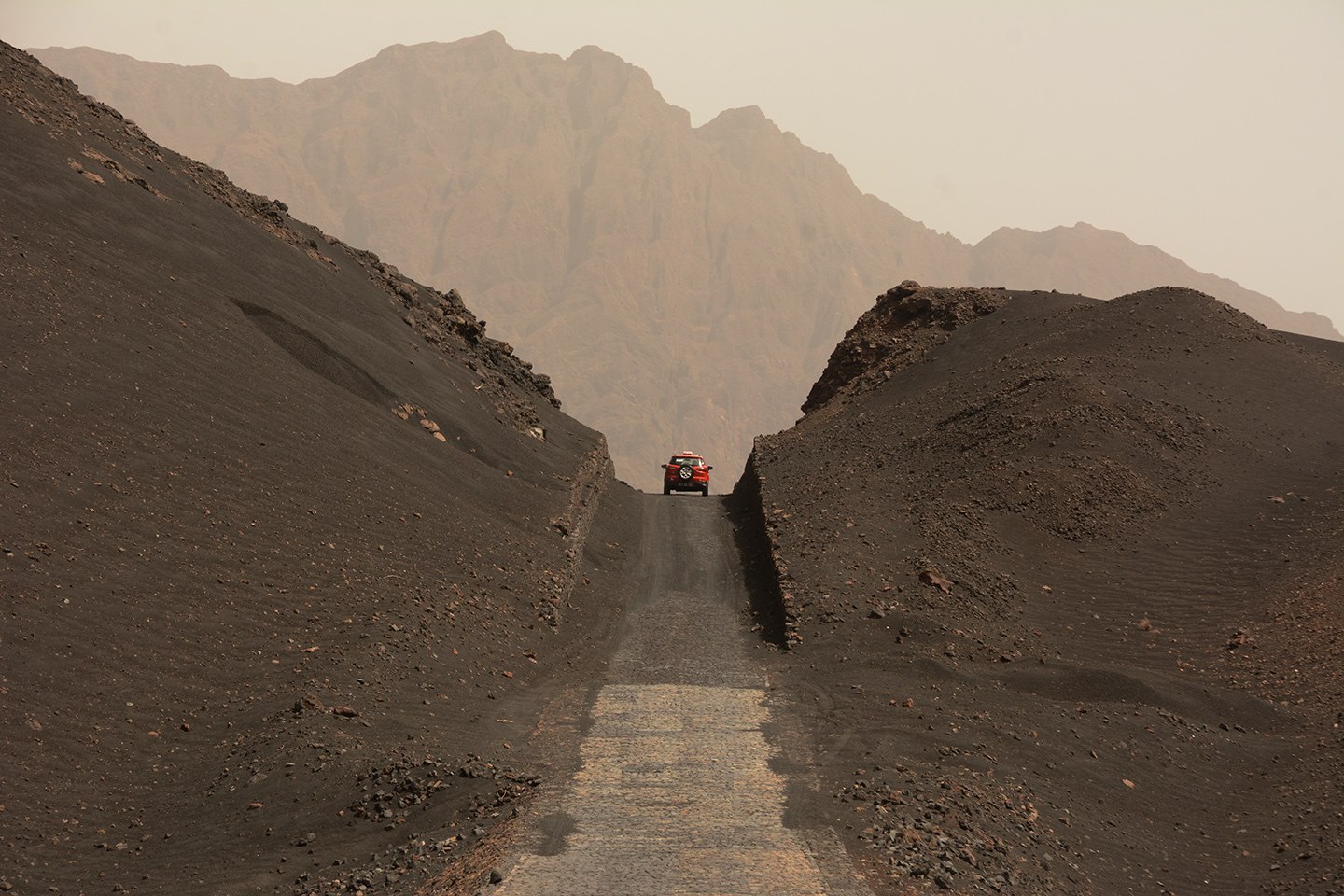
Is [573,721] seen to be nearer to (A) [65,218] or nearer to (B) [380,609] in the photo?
(B) [380,609]

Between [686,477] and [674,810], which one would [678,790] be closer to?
[674,810]

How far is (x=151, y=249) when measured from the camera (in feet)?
88.6

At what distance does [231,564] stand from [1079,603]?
59.8ft

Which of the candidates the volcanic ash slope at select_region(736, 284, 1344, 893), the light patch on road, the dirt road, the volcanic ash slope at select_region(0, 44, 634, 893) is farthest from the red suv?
the light patch on road

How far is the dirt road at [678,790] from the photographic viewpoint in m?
12.6

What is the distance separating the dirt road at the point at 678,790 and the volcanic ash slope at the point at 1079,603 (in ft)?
2.90

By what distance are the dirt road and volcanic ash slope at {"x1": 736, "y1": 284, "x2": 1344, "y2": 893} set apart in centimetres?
88

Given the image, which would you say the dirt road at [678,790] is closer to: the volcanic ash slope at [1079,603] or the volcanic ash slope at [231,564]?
the volcanic ash slope at [1079,603]

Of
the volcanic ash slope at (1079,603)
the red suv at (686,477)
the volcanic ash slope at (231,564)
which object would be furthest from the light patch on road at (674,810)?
the red suv at (686,477)

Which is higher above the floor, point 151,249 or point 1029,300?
point 1029,300

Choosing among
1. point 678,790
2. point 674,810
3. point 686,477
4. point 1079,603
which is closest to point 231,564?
point 678,790

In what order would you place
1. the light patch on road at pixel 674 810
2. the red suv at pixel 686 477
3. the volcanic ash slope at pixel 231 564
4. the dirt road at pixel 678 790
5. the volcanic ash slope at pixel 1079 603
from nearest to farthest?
the light patch on road at pixel 674 810 < the dirt road at pixel 678 790 < the volcanic ash slope at pixel 231 564 < the volcanic ash slope at pixel 1079 603 < the red suv at pixel 686 477

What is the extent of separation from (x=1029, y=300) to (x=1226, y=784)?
33.7 metres

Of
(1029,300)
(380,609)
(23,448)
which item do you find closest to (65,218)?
(23,448)
